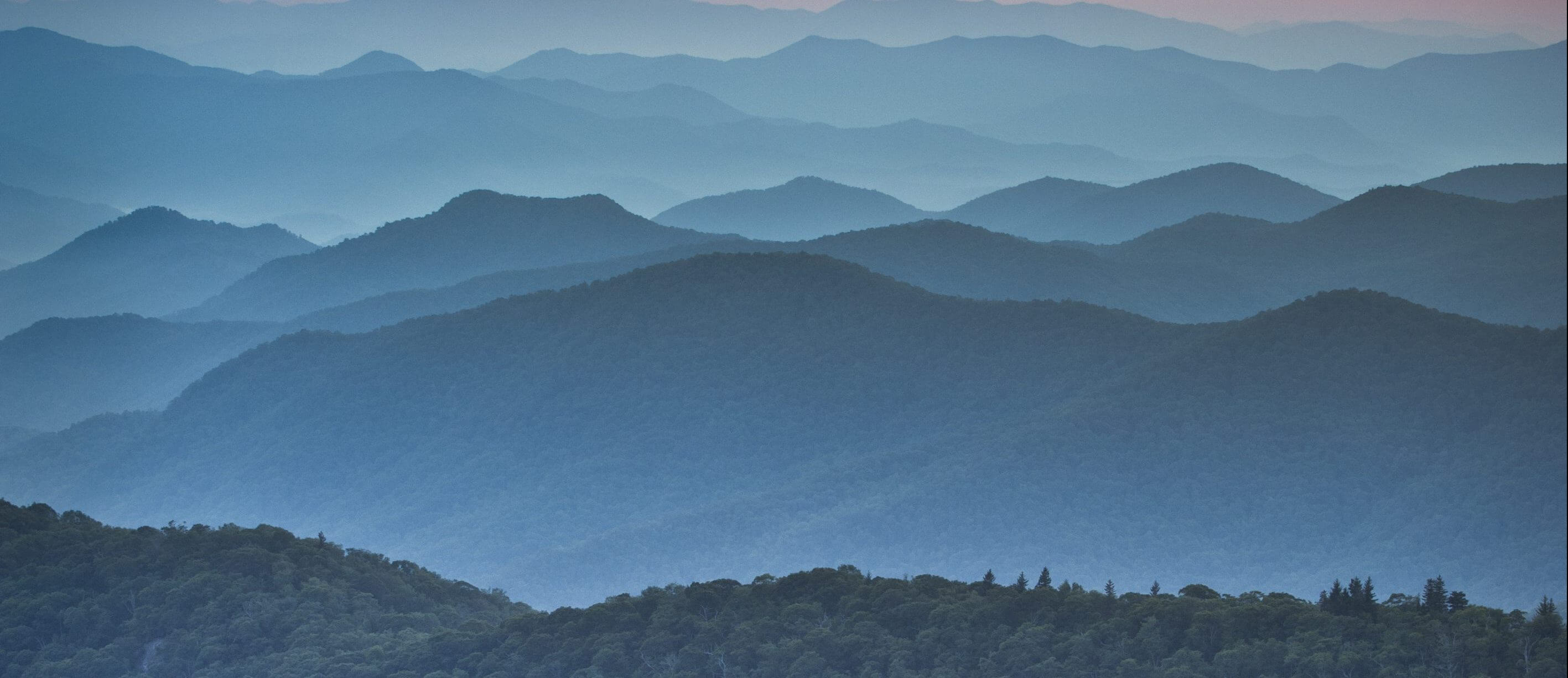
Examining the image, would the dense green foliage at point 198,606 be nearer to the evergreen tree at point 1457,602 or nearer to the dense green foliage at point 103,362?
the evergreen tree at point 1457,602

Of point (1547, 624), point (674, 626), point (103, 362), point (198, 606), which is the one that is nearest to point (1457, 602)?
point (1547, 624)

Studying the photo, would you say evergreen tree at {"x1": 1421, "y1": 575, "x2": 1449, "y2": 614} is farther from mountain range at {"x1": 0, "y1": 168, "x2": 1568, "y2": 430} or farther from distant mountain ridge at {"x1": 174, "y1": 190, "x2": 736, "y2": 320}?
distant mountain ridge at {"x1": 174, "y1": 190, "x2": 736, "y2": 320}

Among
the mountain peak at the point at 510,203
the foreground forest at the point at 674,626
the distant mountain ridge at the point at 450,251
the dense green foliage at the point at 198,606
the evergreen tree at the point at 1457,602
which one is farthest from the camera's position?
the mountain peak at the point at 510,203

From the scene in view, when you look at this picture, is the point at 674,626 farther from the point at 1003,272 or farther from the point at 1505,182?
the point at 1505,182

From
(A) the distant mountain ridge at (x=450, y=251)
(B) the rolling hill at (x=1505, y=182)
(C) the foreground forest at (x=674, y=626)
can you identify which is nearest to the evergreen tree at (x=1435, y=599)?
(C) the foreground forest at (x=674, y=626)

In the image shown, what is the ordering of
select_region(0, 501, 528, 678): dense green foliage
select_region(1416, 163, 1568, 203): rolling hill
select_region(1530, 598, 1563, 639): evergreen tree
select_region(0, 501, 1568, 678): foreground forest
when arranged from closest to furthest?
1. select_region(1530, 598, 1563, 639): evergreen tree
2. select_region(0, 501, 1568, 678): foreground forest
3. select_region(0, 501, 528, 678): dense green foliage
4. select_region(1416, 163, 1568, 203): rolling hill

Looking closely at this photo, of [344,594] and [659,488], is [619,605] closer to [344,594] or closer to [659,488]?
[344,594]

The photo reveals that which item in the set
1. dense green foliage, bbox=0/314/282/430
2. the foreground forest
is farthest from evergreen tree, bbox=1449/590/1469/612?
dense green foliage, bbox=0/314/282/430
